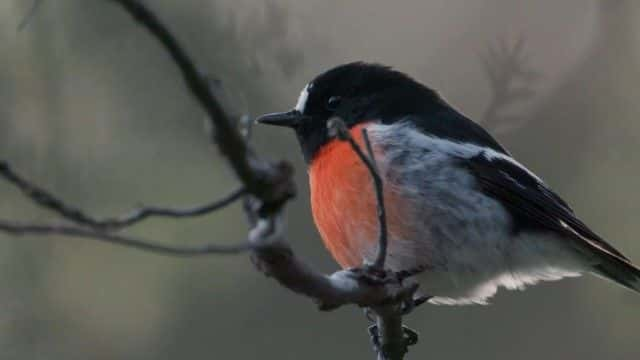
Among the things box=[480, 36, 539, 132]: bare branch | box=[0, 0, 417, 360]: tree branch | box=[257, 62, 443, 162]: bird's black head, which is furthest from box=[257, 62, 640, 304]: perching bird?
box=[0, 0, 417, 360]: tree branch

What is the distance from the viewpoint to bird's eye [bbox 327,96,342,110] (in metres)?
4.08

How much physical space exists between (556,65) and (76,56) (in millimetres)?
2326

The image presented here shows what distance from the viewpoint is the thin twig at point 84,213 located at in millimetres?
1671

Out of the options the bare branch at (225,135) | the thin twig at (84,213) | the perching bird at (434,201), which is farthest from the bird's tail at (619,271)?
the thin twig at (84,213)

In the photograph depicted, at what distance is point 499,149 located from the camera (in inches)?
162

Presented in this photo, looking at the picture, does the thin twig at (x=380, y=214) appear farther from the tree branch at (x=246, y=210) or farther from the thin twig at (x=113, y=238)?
the thin twig at (x=113, y=238)

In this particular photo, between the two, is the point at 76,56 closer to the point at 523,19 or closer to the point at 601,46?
the point at 523,19

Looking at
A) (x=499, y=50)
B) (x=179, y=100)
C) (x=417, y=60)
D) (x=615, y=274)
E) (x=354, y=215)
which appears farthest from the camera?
(x=417, y=60)

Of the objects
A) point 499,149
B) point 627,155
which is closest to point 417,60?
point 627,155

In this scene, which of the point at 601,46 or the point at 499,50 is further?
the point at 601,46

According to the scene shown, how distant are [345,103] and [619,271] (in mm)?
1031

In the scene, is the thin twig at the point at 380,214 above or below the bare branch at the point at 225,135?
above

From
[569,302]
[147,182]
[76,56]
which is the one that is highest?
[76,56]

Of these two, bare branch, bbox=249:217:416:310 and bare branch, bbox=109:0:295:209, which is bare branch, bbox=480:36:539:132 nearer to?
bare branch, bbox=249:217:416:310
